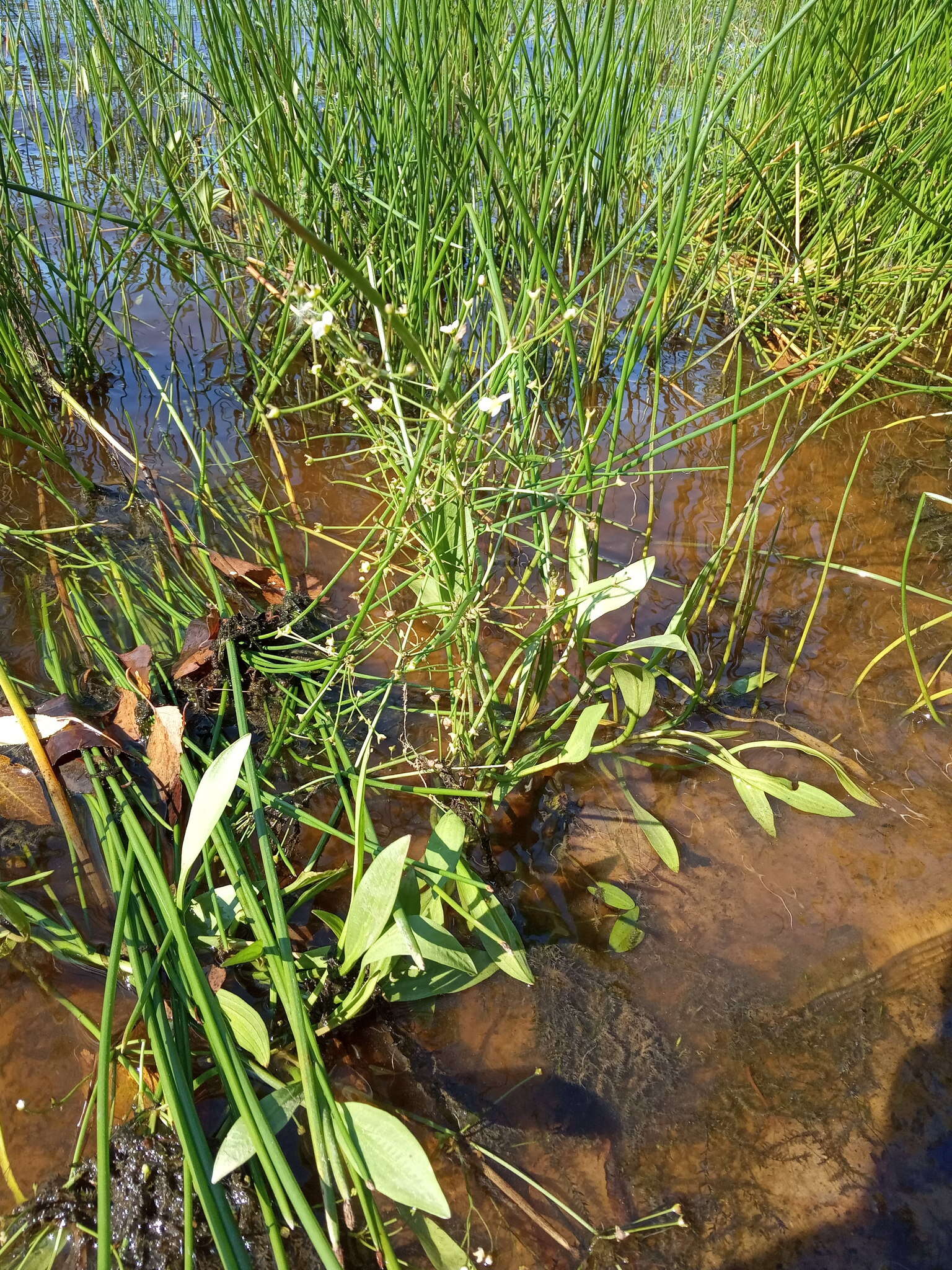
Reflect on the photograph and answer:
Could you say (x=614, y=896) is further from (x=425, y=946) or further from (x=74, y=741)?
(x=74, y=741)

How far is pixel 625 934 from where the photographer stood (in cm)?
94

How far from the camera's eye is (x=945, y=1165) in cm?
75

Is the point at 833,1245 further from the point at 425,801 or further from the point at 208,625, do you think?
the point at 208,625

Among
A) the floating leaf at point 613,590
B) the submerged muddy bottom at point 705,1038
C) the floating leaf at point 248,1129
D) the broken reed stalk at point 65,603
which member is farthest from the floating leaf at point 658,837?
the broken reed stalk at point 65,603

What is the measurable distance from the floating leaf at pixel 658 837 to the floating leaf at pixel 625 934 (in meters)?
0.07

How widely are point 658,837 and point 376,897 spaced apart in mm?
420

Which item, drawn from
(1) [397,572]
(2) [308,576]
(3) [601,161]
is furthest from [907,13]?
(2) [308,576]

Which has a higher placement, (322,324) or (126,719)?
(322,324)

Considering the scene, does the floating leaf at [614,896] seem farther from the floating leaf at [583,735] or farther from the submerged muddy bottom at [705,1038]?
the floating leaf at [583,735]

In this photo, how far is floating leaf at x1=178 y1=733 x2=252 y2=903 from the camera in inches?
29.3

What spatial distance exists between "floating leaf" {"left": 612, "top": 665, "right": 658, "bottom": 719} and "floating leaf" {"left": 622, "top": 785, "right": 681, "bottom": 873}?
0.39ft

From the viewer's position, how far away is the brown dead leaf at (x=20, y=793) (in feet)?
3.11

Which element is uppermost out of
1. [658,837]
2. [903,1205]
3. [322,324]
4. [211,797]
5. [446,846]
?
[322,324]

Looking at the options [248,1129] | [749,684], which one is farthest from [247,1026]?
[749,684]
